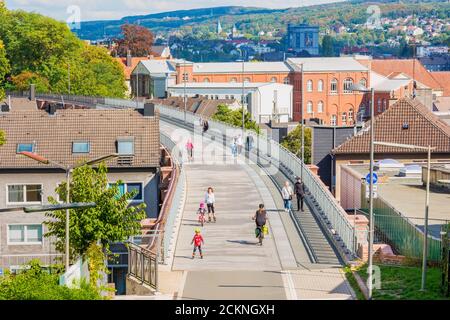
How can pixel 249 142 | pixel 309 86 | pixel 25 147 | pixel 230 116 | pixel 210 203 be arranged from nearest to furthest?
pixel 210 203
pixel 25 147
pixel 249 142
pixel 230 116
pixel 309 86

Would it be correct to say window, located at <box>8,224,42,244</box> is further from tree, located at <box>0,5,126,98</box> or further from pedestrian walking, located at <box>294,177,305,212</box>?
tree, located at <box>0,5,126,98</box>

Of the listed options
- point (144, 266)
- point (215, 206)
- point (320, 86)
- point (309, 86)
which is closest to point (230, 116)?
point (215, 206)

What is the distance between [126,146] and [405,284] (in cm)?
3112

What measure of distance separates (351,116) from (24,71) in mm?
60253

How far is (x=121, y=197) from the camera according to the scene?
31.4m

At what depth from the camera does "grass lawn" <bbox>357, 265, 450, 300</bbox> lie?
1047 inches

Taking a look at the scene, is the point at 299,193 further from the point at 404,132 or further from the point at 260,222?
the point at 404,132

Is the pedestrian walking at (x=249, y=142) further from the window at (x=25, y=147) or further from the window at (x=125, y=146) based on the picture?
the window at (x=25, y=147)

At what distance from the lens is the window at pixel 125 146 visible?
187ft

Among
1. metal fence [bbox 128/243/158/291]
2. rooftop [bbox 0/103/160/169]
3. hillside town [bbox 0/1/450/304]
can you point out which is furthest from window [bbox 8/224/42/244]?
metal fence [bbox 128/243/158/291]

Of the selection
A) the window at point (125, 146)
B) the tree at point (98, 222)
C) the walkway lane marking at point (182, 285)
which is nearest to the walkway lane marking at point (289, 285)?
the walkway lane marking at point (182, 285)

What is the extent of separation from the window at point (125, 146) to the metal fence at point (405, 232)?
1903 centimetres

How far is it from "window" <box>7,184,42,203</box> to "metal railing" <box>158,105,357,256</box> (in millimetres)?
10967

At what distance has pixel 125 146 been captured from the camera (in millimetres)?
57438
